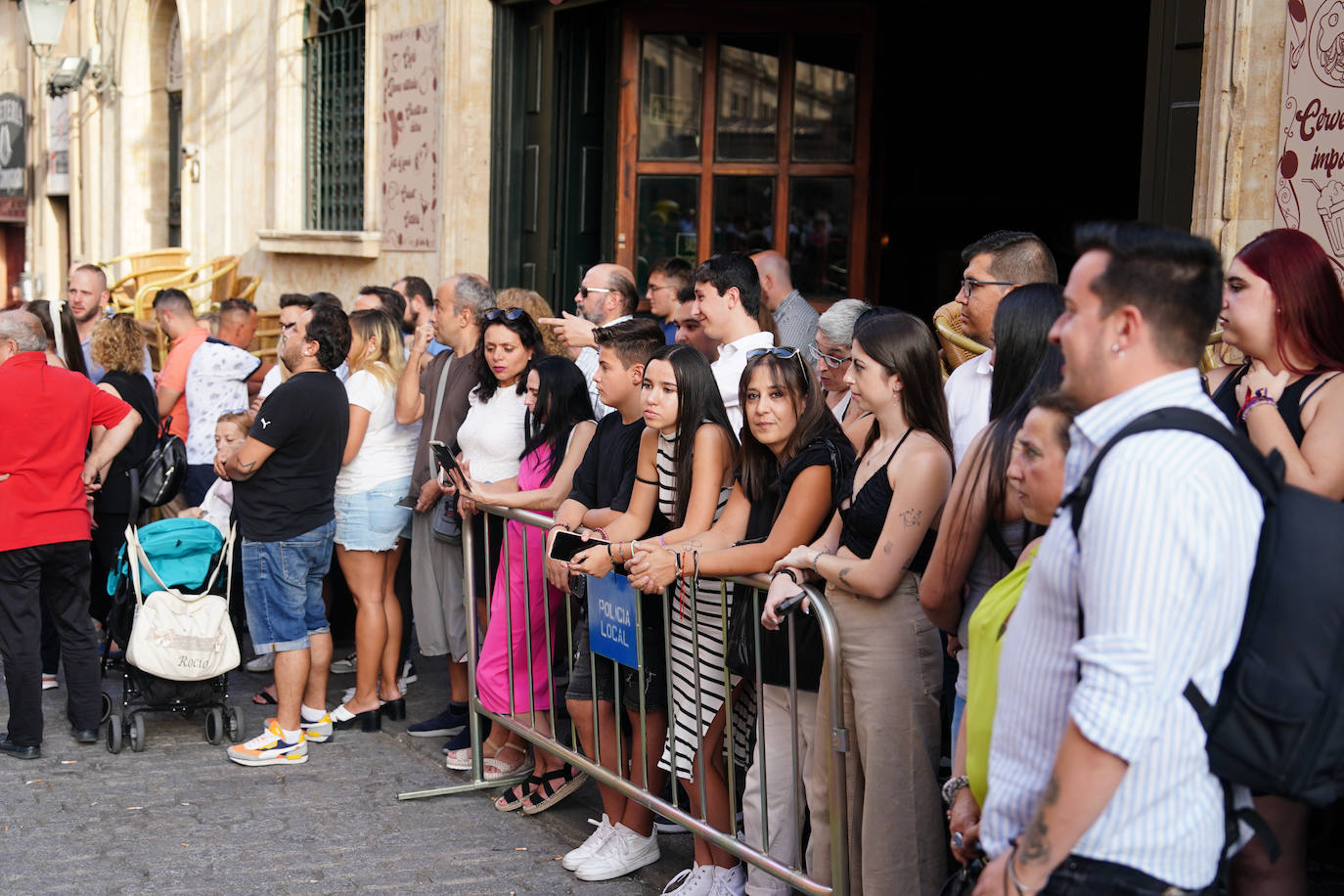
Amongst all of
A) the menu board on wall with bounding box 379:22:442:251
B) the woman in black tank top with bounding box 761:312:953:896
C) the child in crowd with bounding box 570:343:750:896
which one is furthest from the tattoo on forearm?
the menu board on wall with bounding box 379:22:442:251

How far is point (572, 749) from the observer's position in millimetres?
5262

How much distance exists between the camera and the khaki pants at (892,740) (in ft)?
12.0

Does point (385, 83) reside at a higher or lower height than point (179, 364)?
higher

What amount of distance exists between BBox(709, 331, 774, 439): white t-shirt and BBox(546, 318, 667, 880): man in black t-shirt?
0.33 metres

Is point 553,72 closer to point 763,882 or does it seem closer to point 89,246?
point 763,882

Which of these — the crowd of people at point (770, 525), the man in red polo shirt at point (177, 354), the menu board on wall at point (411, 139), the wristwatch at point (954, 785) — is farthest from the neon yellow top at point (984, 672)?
the menu board on wall at point (411, 139)

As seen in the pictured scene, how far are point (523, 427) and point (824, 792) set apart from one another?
2.49 meters

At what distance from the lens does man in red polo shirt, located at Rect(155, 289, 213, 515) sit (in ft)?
27.5

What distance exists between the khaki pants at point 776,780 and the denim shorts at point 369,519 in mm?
2762

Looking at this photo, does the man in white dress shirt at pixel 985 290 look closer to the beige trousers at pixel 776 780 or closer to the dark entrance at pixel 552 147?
the beige trousers at pixel 776 780

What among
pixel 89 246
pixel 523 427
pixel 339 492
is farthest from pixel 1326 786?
pixel 89 246

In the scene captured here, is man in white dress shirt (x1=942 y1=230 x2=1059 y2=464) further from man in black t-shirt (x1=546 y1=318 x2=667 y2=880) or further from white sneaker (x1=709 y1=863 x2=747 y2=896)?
white sneaker (x1=709 y1=863 x2=747 y2=896)

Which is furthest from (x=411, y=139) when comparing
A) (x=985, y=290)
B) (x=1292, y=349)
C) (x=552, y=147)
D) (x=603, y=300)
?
(x=1292, y=349)

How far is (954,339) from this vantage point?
490 centimetres
